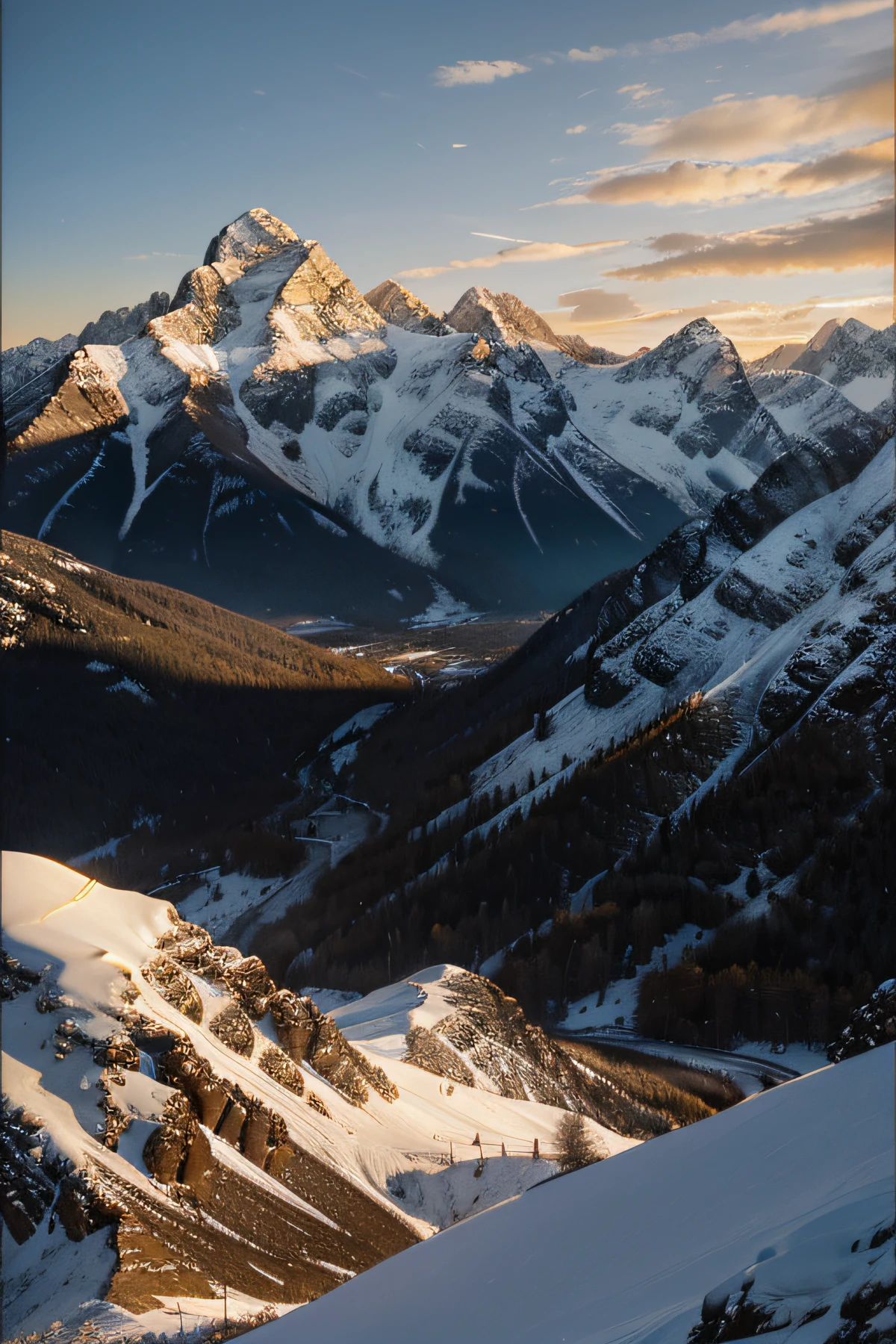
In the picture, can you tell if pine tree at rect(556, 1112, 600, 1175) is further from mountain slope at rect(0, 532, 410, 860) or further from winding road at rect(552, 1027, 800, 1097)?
mountain slope at rect(0, 532, 410, 860)

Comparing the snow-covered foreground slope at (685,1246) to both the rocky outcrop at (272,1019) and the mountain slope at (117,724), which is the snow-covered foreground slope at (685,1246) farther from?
the mountain slope at (117,724)

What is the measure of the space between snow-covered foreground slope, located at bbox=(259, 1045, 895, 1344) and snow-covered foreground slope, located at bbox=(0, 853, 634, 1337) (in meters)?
4.19

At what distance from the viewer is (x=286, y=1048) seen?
34031mm

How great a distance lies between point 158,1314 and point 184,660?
182505mm

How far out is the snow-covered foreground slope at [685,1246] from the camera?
1197 cm

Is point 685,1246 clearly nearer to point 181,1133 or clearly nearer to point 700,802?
point 181,1133

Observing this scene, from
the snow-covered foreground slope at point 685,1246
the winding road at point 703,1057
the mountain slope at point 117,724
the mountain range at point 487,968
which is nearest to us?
the snow-covered foreground slope at point 685,1246

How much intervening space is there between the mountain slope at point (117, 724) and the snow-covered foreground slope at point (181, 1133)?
4439 inches

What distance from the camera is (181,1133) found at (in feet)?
82.1

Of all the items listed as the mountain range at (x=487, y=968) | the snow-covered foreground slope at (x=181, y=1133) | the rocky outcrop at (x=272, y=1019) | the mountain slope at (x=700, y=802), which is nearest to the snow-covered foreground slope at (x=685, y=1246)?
the mountain range at (x=487, y=968)

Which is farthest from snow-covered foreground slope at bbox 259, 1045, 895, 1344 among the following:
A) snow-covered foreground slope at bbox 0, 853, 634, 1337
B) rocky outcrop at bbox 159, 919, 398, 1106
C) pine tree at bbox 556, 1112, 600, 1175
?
pine tree at bbox 556, 1112, 600, 1175

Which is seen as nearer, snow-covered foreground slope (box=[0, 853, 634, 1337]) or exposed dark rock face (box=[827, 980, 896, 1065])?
snow-covered foreground slope (box=[0, 853, 634, 1337])

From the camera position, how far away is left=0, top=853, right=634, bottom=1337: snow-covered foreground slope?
2173cm

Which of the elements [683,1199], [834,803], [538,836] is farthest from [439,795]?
[683,1199]
